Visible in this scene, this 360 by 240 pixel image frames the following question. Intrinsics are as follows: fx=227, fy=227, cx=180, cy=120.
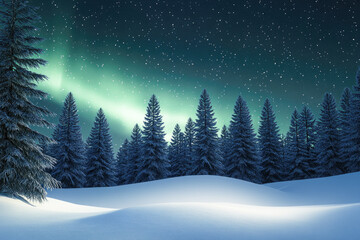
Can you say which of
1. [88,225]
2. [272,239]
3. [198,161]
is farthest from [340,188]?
[198,161]

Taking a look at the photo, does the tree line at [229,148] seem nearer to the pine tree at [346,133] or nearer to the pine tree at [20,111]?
the pine tree at [346,133]

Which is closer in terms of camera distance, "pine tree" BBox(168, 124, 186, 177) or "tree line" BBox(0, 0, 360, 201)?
"tree line" BBox(0, 0, 360, 201)

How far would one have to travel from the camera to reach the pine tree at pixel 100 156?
30.0 metres

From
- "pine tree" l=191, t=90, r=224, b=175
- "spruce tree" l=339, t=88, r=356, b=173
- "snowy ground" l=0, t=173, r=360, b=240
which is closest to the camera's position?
"snowy ground" l=0, t=173, r=360, b=240

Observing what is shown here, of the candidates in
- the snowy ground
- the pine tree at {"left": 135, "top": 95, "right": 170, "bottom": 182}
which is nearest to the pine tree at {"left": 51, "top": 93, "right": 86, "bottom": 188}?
the pine tree at {"left": 135, "top": 95, "right": 170, "bottom": 182}

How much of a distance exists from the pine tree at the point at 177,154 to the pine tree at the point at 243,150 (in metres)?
9.32

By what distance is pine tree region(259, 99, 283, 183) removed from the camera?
30.4 m

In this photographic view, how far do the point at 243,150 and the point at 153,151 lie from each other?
1146 centimetres

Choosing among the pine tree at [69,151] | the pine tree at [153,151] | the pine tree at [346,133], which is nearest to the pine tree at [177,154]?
the pine tree at [153,151]

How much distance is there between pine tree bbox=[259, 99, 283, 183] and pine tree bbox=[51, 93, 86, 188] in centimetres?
2341

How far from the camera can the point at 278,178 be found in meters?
30.8

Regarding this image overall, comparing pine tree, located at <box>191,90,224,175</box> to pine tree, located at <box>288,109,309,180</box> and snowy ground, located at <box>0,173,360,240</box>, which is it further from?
snowy ground, located at <box>0,173,360,240</box>

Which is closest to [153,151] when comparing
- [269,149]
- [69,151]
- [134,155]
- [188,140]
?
[134,155]

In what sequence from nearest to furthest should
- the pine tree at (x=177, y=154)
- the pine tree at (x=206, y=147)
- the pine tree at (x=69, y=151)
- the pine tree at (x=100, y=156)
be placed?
the pine tree at (x=69, y=151)
the pine tree at (x=206, y=147)
the pine tree at (x=100, y=156)
the pine tree at (x=177, y=154)
